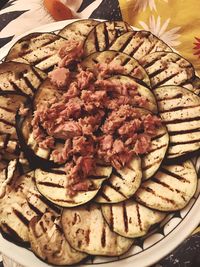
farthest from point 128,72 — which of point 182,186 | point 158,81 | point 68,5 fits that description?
point 68,5

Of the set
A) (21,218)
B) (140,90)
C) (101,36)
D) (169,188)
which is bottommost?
(169,188)

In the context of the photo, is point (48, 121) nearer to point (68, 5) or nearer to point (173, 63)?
point (173, 63)

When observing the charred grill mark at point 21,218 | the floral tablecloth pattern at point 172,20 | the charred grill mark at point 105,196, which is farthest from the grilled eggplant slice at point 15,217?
the floral tablecloth pattern at point 172,20

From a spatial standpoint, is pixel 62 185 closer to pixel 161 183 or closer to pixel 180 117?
pixel 161 183

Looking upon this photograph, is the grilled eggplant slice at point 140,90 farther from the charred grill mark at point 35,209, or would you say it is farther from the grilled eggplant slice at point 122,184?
the charred grill mark at point 35,209


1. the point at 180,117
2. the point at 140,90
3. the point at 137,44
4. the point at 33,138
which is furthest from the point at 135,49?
the point at 33,138

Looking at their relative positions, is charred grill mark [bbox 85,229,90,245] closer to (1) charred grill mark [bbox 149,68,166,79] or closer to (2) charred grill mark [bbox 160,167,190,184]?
(2) charred grill mark [bbox 160,167,190,184]
